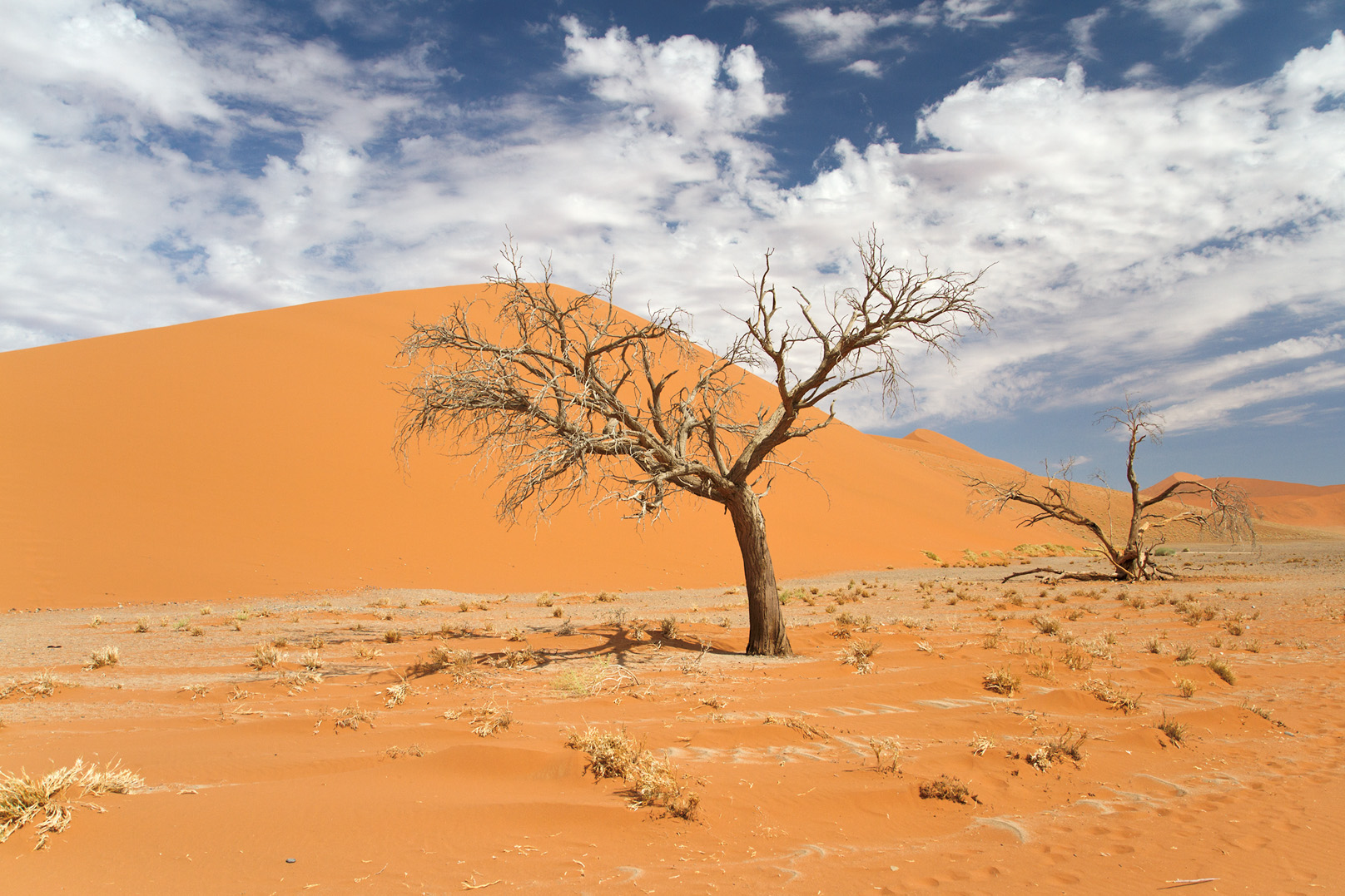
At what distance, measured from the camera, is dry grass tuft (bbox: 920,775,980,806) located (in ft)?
15.2

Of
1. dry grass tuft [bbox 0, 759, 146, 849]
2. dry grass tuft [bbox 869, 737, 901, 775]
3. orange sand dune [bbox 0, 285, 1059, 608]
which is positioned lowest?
dry grass tuft [bbox 869, 737, 901, 775]

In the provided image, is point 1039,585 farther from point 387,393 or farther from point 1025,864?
point 387,393

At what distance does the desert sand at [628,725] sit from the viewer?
3.70 m

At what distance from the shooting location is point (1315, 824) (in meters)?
4.32

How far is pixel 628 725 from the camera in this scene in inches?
237

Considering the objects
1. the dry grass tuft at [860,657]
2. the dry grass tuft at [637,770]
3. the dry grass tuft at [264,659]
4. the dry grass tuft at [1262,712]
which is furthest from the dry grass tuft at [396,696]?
the dry grass tuft at [1262,712]

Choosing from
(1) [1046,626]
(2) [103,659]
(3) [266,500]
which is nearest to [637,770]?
(2) [103,659]

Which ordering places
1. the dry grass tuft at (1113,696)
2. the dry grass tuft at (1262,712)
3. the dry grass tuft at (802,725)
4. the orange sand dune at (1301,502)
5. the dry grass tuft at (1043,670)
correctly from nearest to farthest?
the dry grass tuft at (802,725) → the dry grass tuft at (1262,712) → the dry grass tuft at (1113,696) → the dry grass tuft at (1043,670) → the orange sand dune at (1301,502)

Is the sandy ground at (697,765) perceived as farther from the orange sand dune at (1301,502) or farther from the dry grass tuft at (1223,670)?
the orange sand dune at (1301,502)

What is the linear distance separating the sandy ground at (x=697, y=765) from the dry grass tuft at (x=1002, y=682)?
0.11m

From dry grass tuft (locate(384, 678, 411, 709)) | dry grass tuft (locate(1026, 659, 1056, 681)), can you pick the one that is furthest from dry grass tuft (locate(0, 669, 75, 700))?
dry grass tuft (locate(1026, 659, 1056, 681))

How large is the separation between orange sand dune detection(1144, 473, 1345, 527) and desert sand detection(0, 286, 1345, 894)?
375ft

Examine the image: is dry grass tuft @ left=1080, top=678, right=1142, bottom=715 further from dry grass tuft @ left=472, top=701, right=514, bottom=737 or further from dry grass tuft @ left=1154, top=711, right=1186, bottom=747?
dry grass tuft @ left=472, top=701, right=514, bottom=737

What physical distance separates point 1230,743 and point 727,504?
5.87 meters
